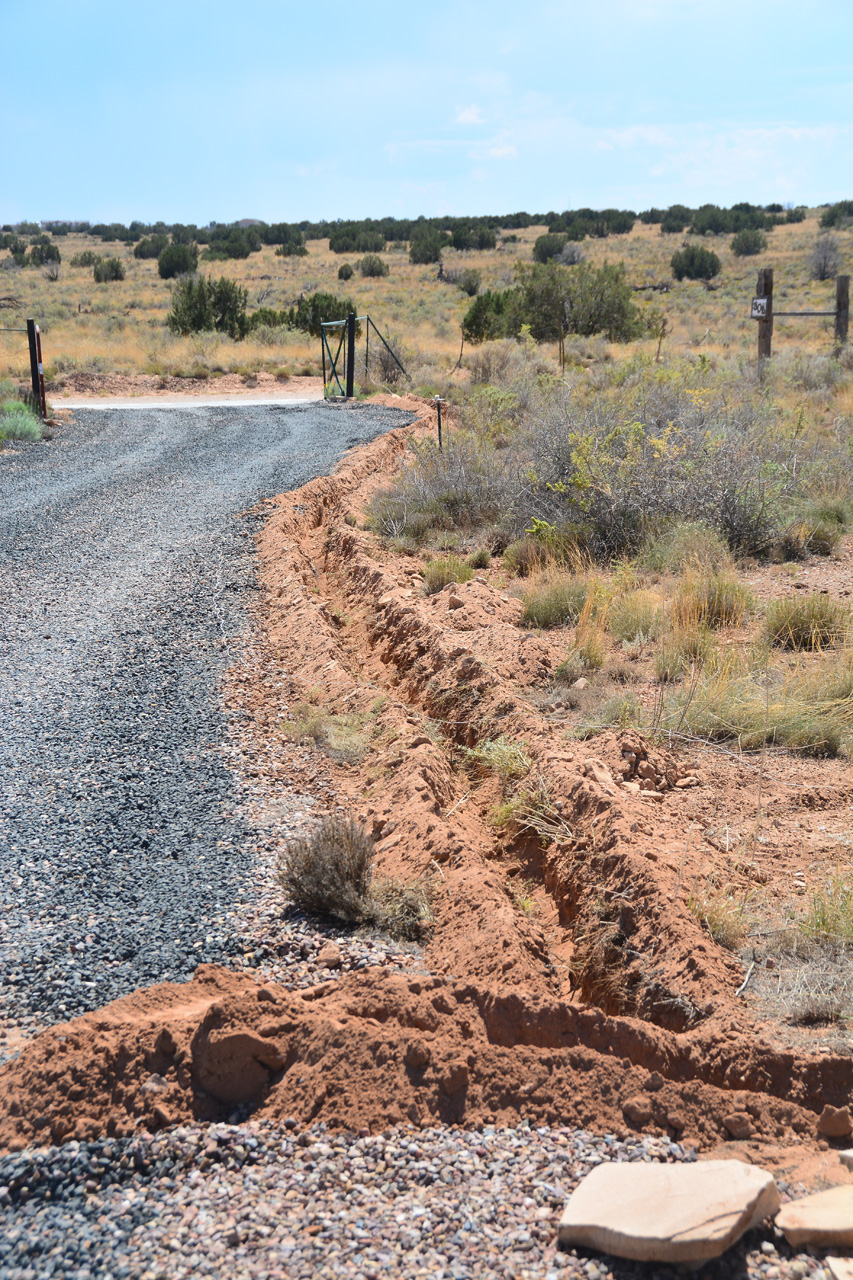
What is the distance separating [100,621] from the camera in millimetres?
7652

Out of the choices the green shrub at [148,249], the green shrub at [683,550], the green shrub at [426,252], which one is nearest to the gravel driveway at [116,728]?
the green shrub at [683,550]

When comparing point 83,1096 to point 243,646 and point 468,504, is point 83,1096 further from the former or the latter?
point 468,504

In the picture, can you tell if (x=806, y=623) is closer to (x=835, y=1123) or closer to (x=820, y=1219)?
(x=835, y=1123)

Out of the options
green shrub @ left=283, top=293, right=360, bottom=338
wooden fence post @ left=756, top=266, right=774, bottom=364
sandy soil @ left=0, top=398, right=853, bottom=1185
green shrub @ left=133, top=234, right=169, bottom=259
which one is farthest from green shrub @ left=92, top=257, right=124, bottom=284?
sandy soil @ left=0, top=398, right=853, bottom=1185

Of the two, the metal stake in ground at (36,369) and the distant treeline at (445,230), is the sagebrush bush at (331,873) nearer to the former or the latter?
the metal stake in ground at (36,369)

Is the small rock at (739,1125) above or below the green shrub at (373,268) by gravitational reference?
below

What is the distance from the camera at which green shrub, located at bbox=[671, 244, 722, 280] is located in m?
44.6

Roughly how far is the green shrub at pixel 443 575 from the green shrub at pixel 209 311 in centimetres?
2611

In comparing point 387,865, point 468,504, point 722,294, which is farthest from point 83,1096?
point 722,294

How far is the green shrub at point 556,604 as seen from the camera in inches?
305

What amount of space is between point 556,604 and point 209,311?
2807 cm

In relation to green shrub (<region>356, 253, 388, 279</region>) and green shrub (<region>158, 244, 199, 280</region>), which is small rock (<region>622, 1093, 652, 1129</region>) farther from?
green shrub (<region>356, 253, 388, 279</region>)

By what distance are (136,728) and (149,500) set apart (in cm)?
690

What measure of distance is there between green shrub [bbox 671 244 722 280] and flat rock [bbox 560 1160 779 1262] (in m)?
47.2
